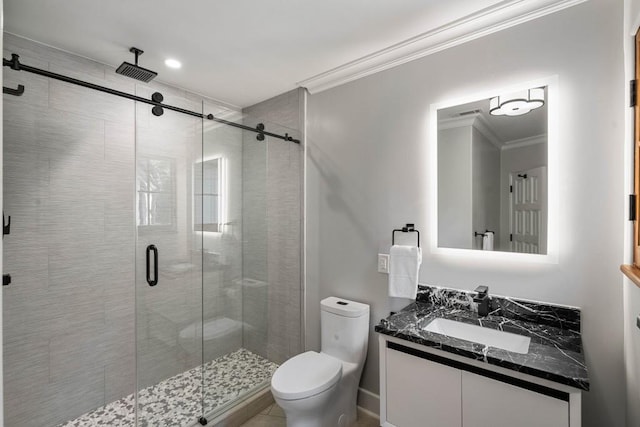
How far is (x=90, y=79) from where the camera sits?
7.20 ft

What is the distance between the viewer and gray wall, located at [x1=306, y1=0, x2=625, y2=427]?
58.8 inches

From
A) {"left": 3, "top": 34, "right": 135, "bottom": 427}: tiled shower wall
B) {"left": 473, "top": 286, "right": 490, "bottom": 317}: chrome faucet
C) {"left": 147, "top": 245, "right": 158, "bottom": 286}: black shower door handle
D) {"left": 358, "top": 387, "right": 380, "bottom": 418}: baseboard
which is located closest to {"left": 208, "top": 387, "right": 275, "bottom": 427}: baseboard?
{"left": 358, "top": 387, "right": 380, "bottom": 418}: baseboard

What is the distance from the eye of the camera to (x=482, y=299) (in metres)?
1.70

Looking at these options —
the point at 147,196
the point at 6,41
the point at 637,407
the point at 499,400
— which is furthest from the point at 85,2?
the point at 637,407

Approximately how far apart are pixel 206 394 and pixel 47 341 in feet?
3.45

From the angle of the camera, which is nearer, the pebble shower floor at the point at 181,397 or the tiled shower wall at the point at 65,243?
the tiled shower wall at the point at 65,243

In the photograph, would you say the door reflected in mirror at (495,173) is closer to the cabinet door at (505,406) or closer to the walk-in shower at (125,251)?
the cabinet door at (505,406)

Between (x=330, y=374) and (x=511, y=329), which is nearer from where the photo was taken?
(x=511, y=329)

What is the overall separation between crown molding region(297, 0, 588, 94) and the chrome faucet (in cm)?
144

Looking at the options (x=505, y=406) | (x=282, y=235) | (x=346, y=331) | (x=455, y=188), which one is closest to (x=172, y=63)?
(x=282, y=235)

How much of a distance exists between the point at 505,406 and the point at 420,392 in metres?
0.37

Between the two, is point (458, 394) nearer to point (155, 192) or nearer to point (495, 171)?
point (495, 171)

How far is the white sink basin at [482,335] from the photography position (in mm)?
1533

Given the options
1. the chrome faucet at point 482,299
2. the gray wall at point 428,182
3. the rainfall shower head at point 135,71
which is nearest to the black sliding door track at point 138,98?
the rainfall shower head at point 135,71
